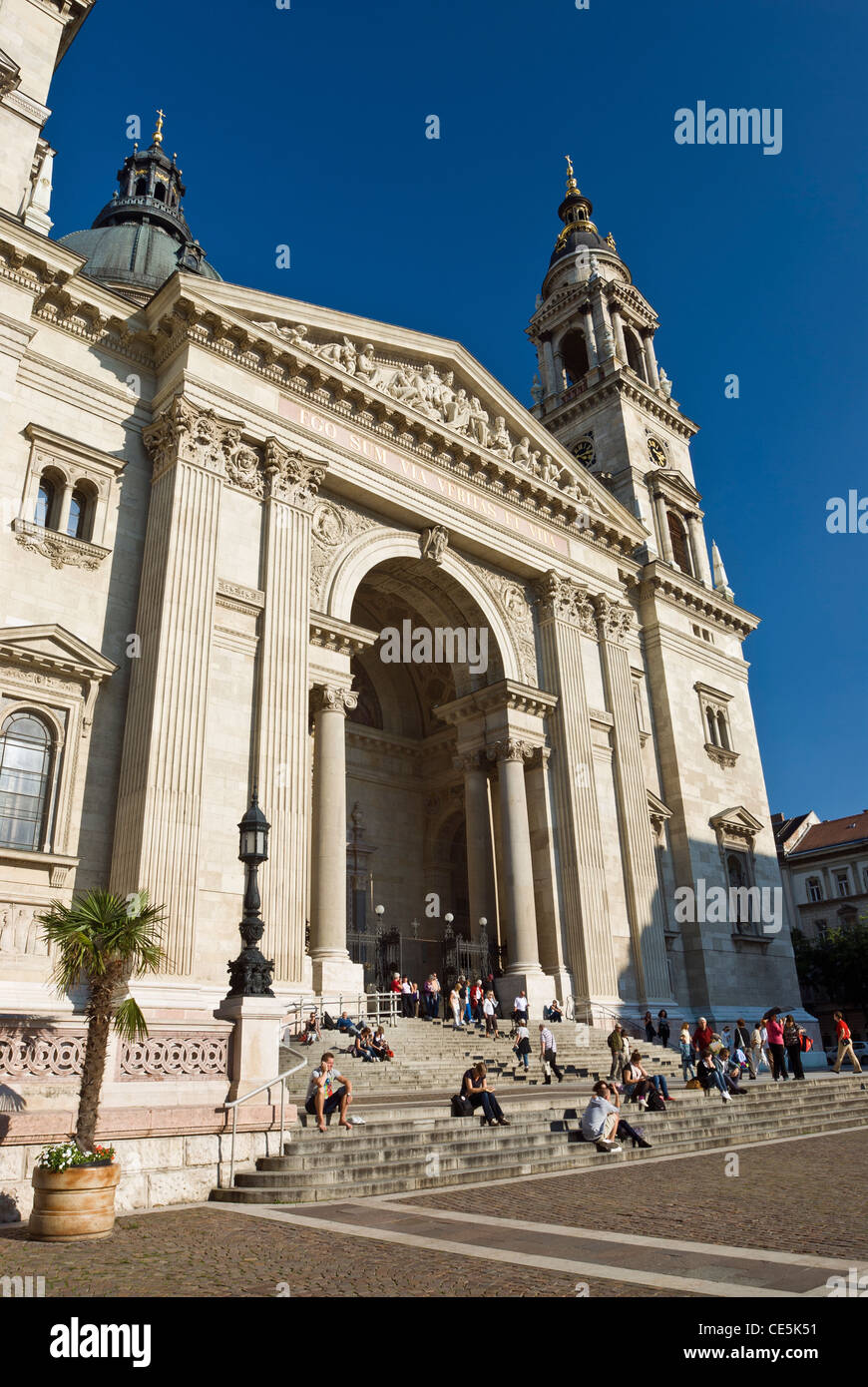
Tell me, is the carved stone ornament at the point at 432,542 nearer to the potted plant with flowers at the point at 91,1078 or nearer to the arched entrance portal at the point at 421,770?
the arched entrance portal at the point at 421,770

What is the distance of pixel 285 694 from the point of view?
72.3ft

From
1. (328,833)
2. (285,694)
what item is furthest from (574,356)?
(328,833)

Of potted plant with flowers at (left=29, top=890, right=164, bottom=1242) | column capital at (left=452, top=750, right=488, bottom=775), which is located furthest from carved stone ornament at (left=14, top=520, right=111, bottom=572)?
column capital at (left=452, top=750, right=488, bottom=775)

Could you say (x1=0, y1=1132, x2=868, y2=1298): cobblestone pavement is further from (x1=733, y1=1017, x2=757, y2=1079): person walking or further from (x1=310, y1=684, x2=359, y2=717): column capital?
(x1=733, y1=1017, x2=757, y2=1079): person walking

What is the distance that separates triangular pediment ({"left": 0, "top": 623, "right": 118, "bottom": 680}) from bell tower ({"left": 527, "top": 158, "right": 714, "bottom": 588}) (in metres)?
26.1

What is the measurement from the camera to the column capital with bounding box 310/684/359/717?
24.3 metres

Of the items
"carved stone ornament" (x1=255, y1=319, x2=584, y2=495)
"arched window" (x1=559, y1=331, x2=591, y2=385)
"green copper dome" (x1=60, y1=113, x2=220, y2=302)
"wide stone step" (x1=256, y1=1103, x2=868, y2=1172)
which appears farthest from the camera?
"arched window" (x1=559, y1=331, x2=591, y2=385)

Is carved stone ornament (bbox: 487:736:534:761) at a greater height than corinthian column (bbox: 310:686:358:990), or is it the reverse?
carved stone ornament (bbox: 487:736:534:761)

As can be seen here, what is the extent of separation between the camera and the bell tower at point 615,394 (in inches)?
1715

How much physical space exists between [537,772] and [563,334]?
30240 mm

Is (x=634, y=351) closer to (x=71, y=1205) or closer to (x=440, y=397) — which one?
(x=440, y=397)

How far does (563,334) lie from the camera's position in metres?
50.4
